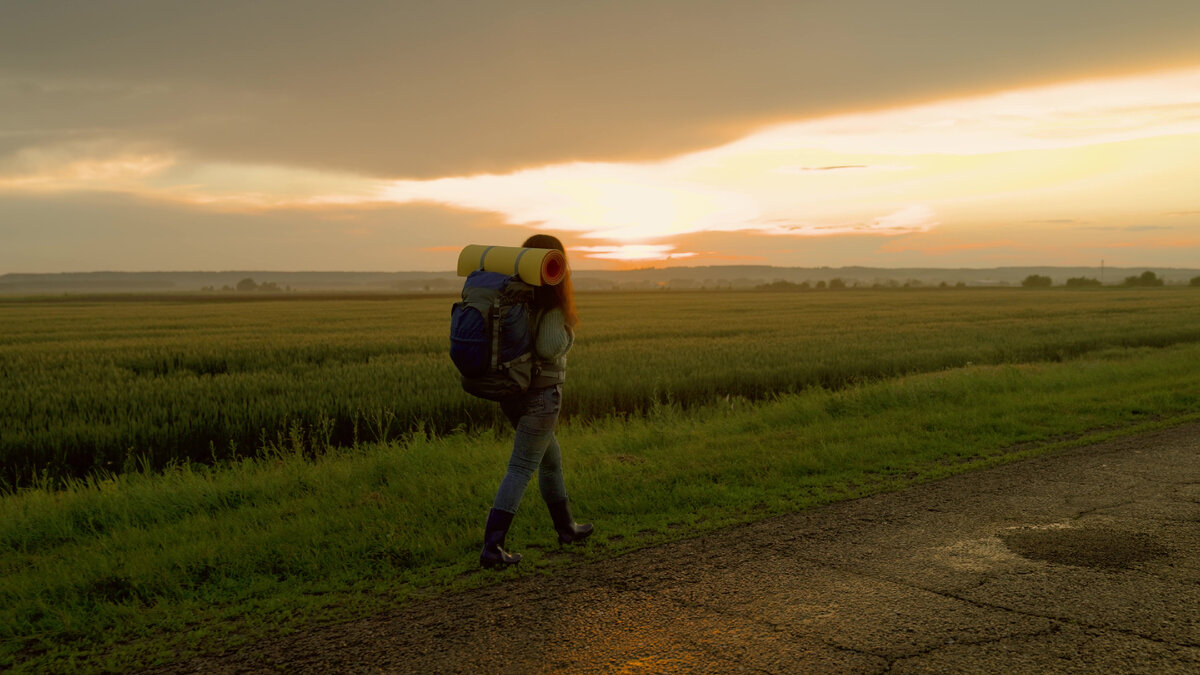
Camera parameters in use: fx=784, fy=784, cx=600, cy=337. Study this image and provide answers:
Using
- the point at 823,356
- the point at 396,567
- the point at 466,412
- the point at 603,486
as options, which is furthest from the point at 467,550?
the point at 823,356

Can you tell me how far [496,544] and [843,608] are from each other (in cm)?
233

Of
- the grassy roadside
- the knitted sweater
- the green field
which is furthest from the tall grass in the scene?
the knitted sweater

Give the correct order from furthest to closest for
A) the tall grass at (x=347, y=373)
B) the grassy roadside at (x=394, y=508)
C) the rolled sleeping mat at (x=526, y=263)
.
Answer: the tall grass at (x=347, y=373) < the rolled sleeping mat at (x=526, y=263) < the grassy roadside at (x=394, y=508)

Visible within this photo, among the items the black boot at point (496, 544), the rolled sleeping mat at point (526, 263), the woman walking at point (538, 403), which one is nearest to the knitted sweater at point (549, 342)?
the woman walking at point (538, 403)

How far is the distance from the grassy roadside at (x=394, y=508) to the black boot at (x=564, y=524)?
14 cm

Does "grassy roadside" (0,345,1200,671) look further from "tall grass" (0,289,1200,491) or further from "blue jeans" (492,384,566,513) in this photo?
"tall grass" (0,289,1200,491)

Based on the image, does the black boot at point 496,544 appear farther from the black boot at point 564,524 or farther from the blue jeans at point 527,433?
the black boot at point 564,524

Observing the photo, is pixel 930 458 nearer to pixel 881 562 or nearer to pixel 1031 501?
pixel 1031 501

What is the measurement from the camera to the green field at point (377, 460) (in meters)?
5.15

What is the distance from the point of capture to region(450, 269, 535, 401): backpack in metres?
5.02

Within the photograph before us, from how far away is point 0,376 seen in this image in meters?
18.2

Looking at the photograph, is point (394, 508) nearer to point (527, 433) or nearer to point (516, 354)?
point (527, 433)

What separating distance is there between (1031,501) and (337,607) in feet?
18.8

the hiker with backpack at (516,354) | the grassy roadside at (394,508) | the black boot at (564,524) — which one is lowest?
the grassy roadside at (394,508)
